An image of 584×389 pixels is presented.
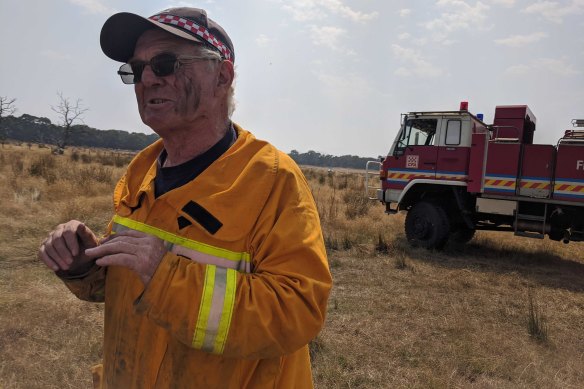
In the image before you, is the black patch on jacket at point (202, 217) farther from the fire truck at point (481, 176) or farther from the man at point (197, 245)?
the fire truck at point (481, 176)

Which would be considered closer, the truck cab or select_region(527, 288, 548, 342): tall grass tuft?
select_region(527, 288, 548, 342): tall grass tuft

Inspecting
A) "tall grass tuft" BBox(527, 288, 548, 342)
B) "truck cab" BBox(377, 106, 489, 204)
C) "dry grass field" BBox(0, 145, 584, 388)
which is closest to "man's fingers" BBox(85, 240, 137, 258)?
"dry grass field" BBox(0, 145, 584, 388)

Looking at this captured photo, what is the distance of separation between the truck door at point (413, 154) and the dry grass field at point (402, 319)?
1506 mm

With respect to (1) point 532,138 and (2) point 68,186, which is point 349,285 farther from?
(2) point 68,186

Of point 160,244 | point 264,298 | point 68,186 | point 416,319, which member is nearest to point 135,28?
point 160,244

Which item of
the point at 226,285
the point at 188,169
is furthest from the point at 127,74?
the point at 226,285

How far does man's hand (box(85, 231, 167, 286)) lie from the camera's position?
3.65ft

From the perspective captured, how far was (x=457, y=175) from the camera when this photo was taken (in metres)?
8.42

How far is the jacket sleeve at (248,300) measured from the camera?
1.08 m

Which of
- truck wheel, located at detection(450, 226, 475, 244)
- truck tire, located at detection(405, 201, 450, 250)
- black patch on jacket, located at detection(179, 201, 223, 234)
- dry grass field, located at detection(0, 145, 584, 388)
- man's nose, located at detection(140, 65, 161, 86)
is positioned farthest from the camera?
truck wheel, located at detection(450, 226, 475, 244)

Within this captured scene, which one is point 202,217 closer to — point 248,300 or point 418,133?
point 248,300

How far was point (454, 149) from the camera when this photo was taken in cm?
840

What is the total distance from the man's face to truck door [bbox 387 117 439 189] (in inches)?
310

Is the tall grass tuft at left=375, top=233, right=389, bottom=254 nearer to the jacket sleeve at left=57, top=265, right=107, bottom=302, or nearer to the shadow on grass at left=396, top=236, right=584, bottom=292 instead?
the shadow on grass at left=396, top=236, right=584, bottom=292
